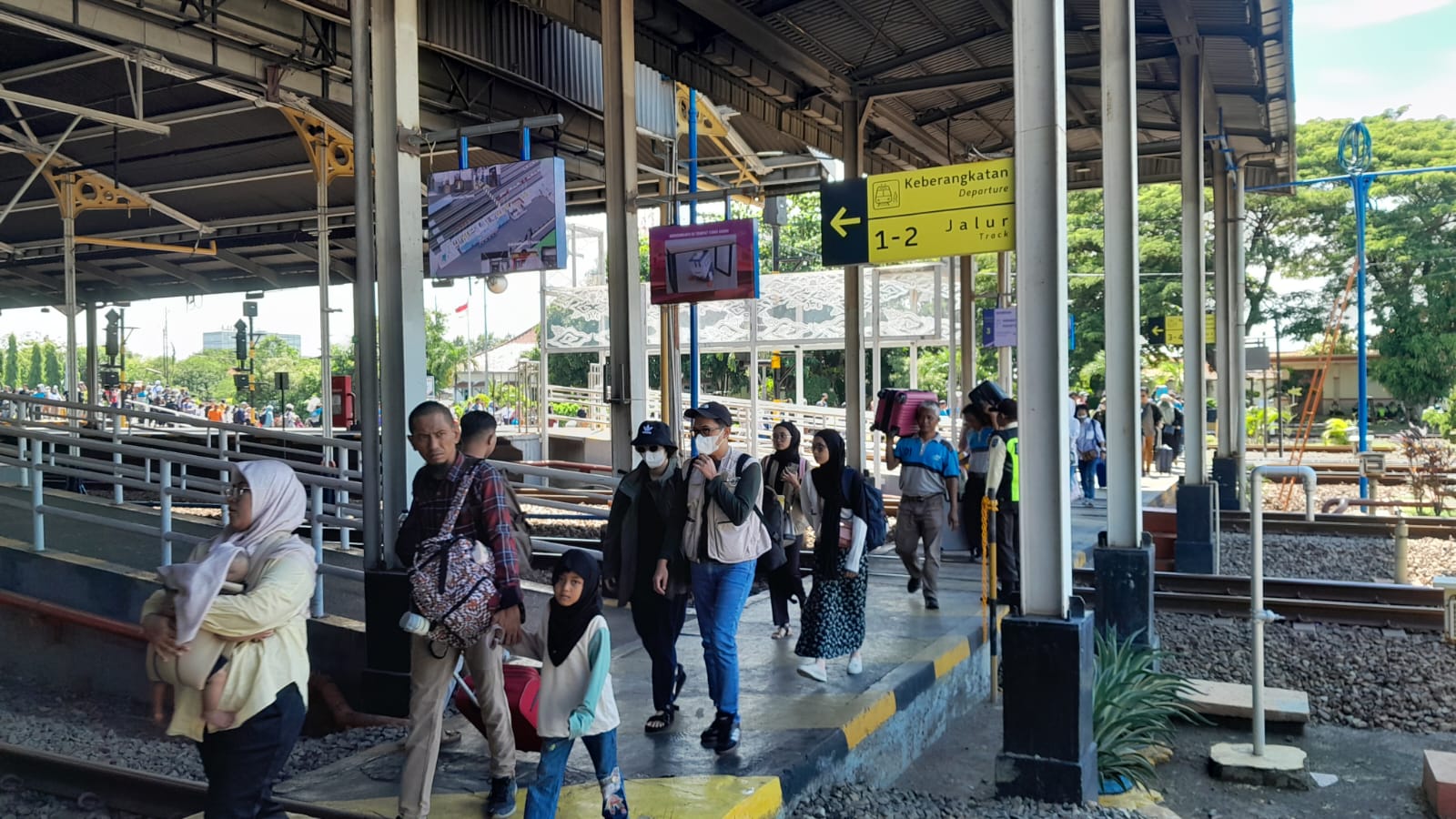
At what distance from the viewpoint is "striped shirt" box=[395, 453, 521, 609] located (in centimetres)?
452

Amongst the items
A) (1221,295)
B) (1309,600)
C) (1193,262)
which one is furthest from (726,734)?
(1221,295)

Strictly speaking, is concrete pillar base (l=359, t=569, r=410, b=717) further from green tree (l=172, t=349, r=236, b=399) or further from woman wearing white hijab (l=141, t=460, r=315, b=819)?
green tree (l=172, t=349, r=236, b=399)

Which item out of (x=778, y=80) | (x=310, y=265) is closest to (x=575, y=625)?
(x=778, y=80)

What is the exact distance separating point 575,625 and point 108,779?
3.15m

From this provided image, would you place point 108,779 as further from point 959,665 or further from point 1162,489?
point 1162,489

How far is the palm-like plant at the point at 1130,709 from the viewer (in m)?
6.17

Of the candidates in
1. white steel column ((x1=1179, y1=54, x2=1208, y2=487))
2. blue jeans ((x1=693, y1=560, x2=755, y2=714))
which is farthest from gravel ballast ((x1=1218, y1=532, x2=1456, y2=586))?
blue jeans ((x1=693, y1=560, x2=755, y2=714))

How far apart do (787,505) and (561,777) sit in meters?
3.67

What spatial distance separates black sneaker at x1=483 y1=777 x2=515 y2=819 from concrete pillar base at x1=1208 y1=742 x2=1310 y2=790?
14.8ft

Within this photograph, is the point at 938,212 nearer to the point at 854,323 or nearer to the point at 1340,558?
the point at 854,323

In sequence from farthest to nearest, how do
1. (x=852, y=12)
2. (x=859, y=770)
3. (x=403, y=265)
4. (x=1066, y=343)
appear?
(x=852, y=12) < (x=403, y=265) < (x=859, y=770) < (x=1066, y=343)

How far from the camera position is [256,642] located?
3.50 metres

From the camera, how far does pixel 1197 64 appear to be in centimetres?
1173

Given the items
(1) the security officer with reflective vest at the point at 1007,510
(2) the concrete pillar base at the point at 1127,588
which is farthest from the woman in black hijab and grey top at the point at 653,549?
(1) the security officer with reflective vest at the point at 1007,510
